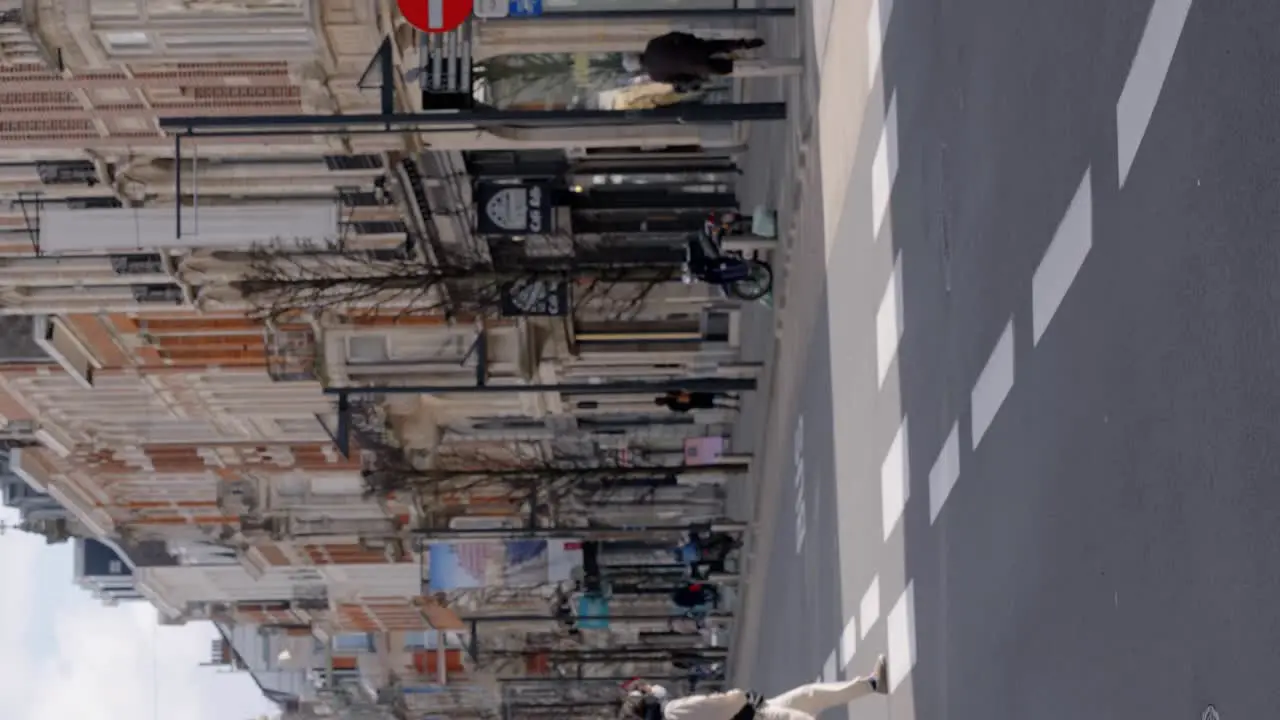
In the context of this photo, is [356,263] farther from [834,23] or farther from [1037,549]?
[1037,549]

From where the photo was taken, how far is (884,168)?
14172mm

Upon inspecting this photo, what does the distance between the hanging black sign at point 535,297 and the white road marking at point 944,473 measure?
13823mm

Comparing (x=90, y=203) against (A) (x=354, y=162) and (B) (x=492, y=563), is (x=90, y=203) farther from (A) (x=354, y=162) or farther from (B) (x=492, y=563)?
(B) (x=492, y=563)

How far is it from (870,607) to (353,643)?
6049cm

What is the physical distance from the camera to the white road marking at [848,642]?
15337mm

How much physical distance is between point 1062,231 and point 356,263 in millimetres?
22488

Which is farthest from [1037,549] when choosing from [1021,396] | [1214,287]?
[1214,287]

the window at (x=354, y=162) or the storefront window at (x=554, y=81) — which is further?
the window at (x=354, y=162)

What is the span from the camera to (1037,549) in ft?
29.1

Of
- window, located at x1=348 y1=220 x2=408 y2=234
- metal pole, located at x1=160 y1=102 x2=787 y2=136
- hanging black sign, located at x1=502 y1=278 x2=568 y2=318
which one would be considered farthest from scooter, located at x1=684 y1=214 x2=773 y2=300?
window, located at x1=348 y1=220 x2=408 y2=234

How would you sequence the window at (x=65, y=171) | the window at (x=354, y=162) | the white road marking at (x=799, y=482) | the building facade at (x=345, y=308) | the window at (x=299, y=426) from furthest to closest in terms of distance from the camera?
1. the window at (x=299, y=426)
2. the window at (x=65, y=171)
3. the window at (x=354, y=162)
4. the building facade at (x=345, y=308)
5. the white road marking at (x=799, y=482)

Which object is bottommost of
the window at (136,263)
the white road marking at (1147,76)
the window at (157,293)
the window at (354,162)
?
the white road marking at (1147,76)

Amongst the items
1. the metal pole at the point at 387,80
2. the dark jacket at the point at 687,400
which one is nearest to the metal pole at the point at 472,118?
the metal pole at the point at 387,80

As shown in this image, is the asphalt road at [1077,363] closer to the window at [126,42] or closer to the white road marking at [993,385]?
the white road marking at [993,385]
